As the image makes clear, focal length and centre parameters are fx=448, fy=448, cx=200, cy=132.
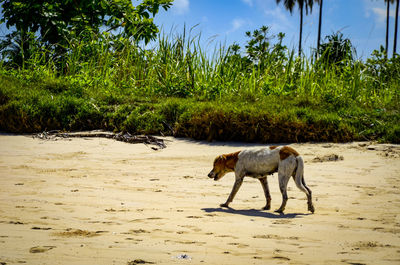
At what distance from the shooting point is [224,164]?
18.3ft

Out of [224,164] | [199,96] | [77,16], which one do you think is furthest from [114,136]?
[77,16]

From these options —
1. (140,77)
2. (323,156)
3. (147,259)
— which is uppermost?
(140,77)

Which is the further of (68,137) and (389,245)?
(68,137)

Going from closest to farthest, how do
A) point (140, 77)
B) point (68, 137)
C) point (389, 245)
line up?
point (389, 245)
point (68, 137)
point (140, 77)

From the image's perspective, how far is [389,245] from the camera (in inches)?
139

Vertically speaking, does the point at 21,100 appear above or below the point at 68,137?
above

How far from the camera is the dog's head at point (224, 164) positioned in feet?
18.1

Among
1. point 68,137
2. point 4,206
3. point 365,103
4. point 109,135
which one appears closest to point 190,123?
point 109,135

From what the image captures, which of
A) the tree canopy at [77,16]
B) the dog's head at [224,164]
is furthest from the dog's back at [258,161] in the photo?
the tree canopy at [77,16]

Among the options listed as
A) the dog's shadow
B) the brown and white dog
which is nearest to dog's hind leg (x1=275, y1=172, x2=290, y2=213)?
the brown and white dog

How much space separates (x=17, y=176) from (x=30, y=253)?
3595 mm

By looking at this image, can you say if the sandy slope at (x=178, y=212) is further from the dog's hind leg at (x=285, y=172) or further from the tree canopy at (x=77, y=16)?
the tree canopy at (x=77, y=16)

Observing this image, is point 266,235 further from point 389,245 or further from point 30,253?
point 30,253

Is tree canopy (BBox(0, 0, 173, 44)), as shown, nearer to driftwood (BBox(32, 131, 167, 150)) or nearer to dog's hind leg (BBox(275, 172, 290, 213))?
driftwood (BBox(32, 131, 167, 150))
